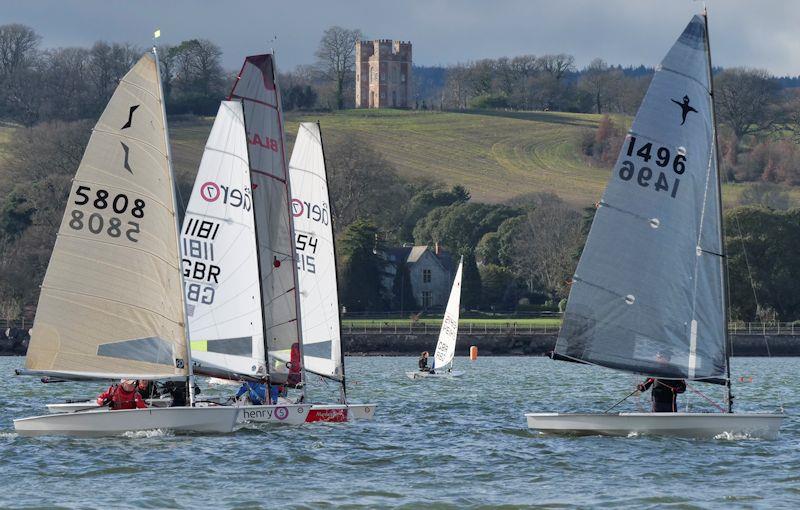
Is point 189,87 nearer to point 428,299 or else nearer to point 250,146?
point 428,299

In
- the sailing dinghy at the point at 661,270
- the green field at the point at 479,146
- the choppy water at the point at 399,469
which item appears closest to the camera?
the choppy water at the point at 399,469

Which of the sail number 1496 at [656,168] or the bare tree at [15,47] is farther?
the bare tree at [15,47]

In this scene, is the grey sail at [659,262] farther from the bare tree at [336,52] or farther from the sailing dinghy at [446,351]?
the bare tree at [336,52]

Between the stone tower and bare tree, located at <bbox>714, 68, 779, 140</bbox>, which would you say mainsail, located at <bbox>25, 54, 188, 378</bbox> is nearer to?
bare tree, located at <bbox>714, 68, 779, 140</bbox>

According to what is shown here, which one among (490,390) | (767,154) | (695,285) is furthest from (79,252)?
(767,154)

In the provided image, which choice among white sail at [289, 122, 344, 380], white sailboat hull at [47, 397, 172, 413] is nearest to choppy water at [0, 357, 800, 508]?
white sailboat hull at [47, 397, 172, 413]

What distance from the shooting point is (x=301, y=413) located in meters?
25.5

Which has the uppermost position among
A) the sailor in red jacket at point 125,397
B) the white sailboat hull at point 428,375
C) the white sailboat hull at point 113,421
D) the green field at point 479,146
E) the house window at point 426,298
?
the green field at point 479,146

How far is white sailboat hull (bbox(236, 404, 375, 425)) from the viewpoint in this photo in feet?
80.5

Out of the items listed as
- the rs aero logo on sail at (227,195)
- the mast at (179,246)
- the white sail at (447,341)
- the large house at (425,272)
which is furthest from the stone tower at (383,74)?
the mast at (179,246)

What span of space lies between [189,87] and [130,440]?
121599 mm

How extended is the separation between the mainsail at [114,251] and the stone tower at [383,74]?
162 m

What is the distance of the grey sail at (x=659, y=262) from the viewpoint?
74.6 feet

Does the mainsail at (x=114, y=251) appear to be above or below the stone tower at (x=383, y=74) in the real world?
below
